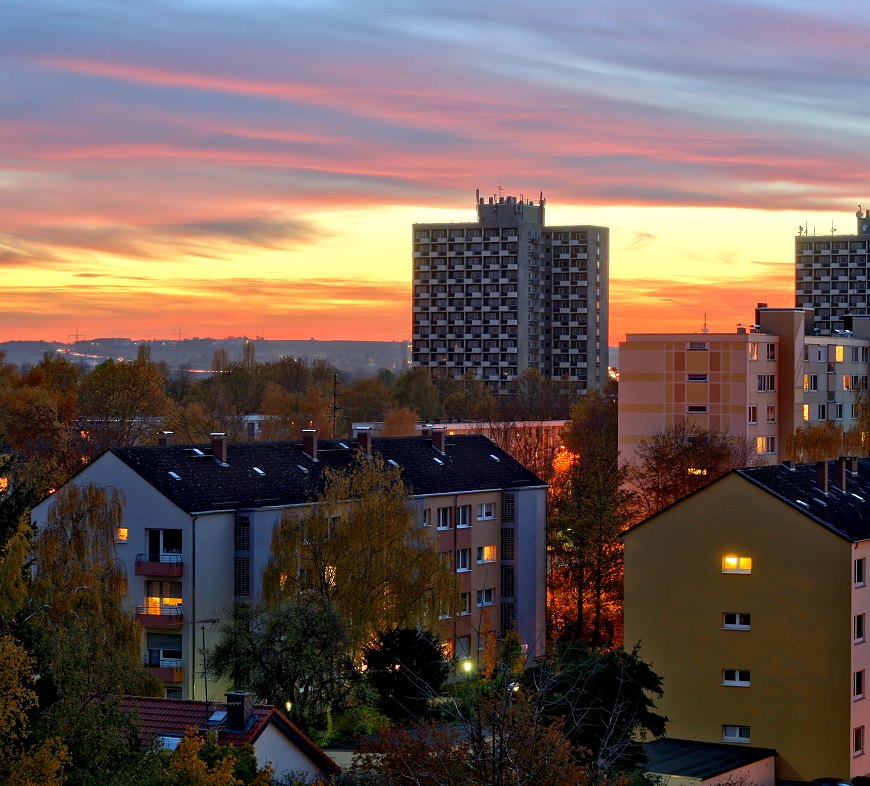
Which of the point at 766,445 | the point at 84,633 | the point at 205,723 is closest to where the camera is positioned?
the point at 205,723

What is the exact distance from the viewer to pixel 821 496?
58469mm

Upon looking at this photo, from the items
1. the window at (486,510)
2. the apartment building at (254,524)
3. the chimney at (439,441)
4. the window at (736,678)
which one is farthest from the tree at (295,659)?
the chimney at (439,441)

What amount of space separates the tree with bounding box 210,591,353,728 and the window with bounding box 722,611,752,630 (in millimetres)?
13871

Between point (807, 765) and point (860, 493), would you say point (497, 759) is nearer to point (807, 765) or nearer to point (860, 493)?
point (807, 765)

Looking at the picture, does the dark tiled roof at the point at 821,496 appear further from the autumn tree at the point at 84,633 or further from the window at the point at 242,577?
the autumn tree at the point at 84,633

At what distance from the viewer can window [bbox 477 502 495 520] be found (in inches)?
2886

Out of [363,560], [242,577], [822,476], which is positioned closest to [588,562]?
[822,476]

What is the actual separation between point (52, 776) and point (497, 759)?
34.3 feet

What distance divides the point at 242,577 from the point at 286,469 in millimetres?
6180

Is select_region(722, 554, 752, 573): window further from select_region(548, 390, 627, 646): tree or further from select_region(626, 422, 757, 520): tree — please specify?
select_region(626, 422, 757, 520): tree

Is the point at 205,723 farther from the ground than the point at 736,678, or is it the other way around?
the point at 205,723

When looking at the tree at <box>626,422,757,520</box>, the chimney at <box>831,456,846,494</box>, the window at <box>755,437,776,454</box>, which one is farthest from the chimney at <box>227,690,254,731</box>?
the window at <box>755,437,776,454</box>

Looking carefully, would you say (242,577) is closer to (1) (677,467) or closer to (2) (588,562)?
(2) (588,562)

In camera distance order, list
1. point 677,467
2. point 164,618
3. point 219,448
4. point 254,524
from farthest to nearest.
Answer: point 677,467, point 219,448, point 254,524, point 164,618
